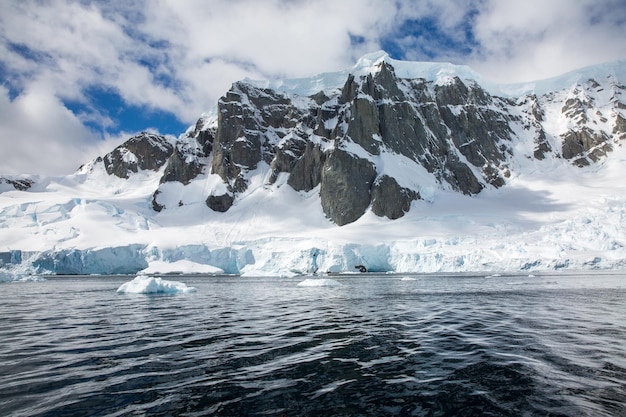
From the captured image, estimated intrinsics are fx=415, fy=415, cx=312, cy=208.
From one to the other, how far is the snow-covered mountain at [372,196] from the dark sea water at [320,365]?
235 feet

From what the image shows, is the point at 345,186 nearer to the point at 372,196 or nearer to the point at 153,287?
the point at 372,196

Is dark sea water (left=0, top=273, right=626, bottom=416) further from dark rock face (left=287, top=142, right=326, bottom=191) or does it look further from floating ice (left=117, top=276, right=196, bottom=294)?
dark rock face (left=287, top=142, right=326, bottom=191)

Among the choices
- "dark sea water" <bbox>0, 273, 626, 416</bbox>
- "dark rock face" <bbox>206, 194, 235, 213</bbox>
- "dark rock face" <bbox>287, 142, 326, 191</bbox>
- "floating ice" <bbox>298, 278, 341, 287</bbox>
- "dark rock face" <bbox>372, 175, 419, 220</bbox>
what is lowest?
"floating ice" <bbox>298, 278, 341, 287</bbox>

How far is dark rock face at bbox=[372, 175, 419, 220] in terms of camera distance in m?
145

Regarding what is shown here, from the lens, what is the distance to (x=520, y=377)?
31.2 feet

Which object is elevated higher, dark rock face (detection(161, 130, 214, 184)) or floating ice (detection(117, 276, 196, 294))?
dark rock face (detection(161, 130, 214, 184))

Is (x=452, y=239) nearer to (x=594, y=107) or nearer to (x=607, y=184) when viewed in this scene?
(x=607, y=184)

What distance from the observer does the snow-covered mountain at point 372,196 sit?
95625mm

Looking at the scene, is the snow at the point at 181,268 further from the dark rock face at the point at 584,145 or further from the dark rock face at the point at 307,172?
the dark rock face at the point at 584,145

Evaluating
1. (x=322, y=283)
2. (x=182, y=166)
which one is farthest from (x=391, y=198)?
(x=322, y=283)

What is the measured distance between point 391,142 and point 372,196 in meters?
29.7

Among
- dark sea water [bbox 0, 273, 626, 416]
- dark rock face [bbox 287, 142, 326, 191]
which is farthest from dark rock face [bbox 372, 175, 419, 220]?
dark sea water [bbox 0, 273, 626, 416]

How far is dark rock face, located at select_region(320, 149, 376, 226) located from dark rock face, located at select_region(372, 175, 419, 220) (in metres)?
5.59

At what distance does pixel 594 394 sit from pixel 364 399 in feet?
15.0
